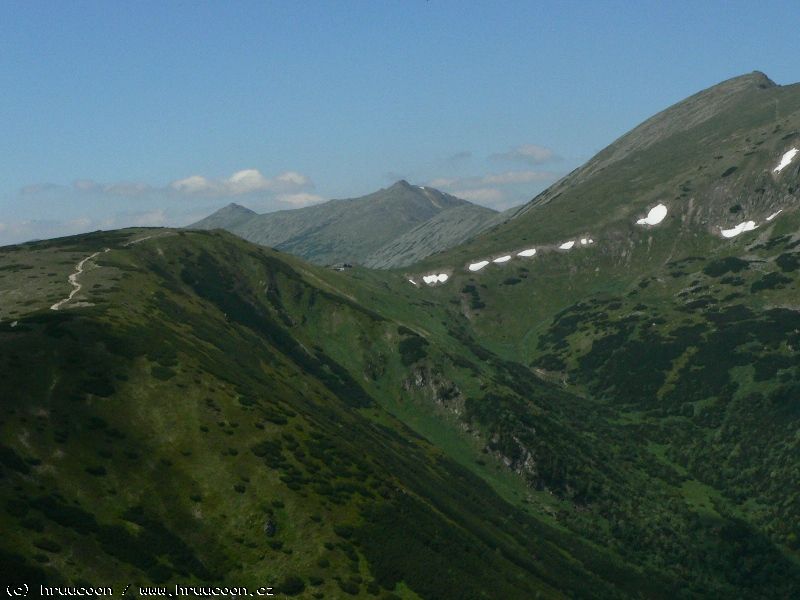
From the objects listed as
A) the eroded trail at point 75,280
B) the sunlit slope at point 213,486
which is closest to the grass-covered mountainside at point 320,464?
the sunlit slope at point 213,486

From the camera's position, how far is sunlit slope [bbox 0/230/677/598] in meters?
69.9

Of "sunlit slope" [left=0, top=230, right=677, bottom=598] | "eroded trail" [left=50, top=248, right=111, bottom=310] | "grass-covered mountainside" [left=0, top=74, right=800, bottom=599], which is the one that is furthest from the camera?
"eroded trail" [left=50, top=248, right=111, bottom=310]

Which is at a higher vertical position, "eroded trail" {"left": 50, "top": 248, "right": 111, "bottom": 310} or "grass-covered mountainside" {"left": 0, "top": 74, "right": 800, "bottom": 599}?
"eroded trail" {"left": 50, "top": 248, "right": 111, "bottom": 310}

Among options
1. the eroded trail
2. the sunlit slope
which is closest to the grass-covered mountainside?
the sunlit slope

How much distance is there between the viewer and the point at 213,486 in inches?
3209

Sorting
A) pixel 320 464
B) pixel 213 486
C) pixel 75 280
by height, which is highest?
pixel 75 280

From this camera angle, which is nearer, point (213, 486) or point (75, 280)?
point (213, 486)

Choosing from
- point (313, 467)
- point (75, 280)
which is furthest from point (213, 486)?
point (75, 280)

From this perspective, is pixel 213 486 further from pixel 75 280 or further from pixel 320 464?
pixel 75 280

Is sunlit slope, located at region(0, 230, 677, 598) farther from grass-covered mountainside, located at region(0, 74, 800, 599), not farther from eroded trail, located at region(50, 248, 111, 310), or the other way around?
eroded trail, located at region(50, 248, 111, 310)

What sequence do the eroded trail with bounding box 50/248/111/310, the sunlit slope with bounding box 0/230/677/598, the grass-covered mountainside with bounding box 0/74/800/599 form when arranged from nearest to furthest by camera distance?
the sunlit slope with bounding box 0/230/677/598 < the grass-covered mountainside with bounding box 0/74/800/599 < the eroded trail with bounding box 50/248/111/310

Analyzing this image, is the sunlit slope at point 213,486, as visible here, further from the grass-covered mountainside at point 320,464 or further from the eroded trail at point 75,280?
the eroded trail at point 75,280

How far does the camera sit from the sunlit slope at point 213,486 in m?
69.9

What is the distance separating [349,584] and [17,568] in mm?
29835
